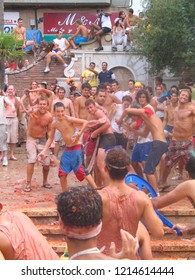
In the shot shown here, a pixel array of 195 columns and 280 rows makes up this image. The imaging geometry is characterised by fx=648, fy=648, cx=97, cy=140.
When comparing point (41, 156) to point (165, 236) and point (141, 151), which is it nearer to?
point (141, 151)

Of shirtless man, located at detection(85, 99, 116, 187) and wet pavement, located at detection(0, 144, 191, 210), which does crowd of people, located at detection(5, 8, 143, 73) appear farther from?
shirtless man, located at detection(85, 99, 116, 187)

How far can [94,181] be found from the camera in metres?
10.3

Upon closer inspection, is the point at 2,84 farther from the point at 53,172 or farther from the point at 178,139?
the point at 178,139

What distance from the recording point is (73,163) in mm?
9812

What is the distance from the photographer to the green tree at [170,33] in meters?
18.2

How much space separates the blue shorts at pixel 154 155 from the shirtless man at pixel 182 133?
944mm

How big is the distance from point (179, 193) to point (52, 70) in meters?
16.4

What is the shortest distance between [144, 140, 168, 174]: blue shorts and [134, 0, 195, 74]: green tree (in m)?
8.87

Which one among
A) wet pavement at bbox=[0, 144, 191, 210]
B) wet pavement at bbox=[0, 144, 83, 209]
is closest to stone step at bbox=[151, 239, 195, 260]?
wet pavement at bbox=[0, 144, 191, 210]

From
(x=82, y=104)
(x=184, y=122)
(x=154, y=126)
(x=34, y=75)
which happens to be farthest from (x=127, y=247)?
(x=34, y=75)

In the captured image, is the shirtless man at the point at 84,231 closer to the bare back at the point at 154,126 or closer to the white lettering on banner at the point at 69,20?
the bare back at the point at 154,126

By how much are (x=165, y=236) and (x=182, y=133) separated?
8.56ft

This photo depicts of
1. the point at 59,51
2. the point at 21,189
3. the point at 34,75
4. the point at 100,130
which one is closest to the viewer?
the point at 100,130

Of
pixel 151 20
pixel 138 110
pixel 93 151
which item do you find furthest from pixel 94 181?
pixel 151 20
